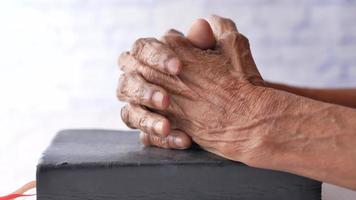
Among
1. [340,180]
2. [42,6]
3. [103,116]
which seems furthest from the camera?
[42,6]

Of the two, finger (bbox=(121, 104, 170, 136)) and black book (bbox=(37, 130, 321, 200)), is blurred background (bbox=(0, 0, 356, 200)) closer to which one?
finger (bbox=(121, 104, 170, 136))

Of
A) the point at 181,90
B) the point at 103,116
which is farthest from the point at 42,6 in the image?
the point at 181,90

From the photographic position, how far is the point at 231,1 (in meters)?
2.43

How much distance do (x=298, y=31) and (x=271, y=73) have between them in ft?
0.69

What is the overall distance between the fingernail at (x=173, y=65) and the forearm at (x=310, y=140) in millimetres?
151

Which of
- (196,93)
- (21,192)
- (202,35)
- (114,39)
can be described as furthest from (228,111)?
(114,39)

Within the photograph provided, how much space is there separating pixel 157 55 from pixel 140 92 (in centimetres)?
7

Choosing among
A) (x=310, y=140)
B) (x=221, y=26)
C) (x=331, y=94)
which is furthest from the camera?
(x=331, y=94)

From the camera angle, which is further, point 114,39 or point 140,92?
point 114,39

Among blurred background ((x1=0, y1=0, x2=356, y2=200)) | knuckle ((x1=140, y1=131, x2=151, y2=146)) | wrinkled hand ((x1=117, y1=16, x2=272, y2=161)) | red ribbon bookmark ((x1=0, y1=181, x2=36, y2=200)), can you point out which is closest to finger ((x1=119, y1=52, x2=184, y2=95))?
wrinkled hand ((x1=117, y1=16, x2=272, y2=161))

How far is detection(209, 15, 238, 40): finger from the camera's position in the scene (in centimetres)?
103

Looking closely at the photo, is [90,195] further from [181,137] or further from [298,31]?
[298,31]

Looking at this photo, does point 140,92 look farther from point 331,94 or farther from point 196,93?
point 331,94

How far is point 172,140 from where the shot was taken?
37.2 inches
